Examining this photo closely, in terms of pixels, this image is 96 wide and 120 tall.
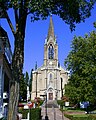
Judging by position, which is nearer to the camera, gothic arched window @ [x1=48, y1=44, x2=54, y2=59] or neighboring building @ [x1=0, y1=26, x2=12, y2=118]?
neighboring building @ [x1=0, y1=26, x2=12, y2=118]

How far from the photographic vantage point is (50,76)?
103 meters

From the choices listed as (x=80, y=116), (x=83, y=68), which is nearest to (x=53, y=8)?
(x=80, y=116)

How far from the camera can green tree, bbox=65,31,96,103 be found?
43.1m

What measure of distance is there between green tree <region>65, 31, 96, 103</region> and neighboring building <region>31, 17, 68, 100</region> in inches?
1872

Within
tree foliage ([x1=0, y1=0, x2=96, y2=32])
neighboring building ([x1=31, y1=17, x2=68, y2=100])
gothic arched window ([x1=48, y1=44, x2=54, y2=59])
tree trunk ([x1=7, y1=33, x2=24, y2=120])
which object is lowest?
tree trunk ([x1=7, y1=33, x2=24, y2=120])

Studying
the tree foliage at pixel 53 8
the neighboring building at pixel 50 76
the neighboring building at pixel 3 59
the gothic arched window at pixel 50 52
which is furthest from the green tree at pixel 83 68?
the gothic arched window at pixel 50 52

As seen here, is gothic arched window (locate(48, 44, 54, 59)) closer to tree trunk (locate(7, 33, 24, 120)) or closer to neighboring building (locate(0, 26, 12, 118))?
neighboring building (locate(0, 26, 12, 118))

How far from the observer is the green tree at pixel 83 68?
43125 mm

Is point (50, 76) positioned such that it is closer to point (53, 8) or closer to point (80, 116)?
point (80, 116)

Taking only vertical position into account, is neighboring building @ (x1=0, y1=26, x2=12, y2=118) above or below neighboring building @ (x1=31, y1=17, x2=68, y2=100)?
below

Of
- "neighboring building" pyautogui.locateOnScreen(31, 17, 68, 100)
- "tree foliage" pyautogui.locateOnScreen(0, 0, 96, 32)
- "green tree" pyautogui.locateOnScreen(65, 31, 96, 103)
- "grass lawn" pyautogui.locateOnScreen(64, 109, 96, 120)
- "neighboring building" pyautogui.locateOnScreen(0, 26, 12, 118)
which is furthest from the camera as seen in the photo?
"neighboring building" pyautogui.locateOnScreen(31, 17, 68, 100)

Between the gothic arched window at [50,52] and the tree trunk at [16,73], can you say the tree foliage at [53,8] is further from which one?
the gothic arched window at [50,52]

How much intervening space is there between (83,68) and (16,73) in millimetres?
36812

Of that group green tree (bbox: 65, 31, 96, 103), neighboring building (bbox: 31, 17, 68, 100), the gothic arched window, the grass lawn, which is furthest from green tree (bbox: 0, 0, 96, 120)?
the gothic arched window
